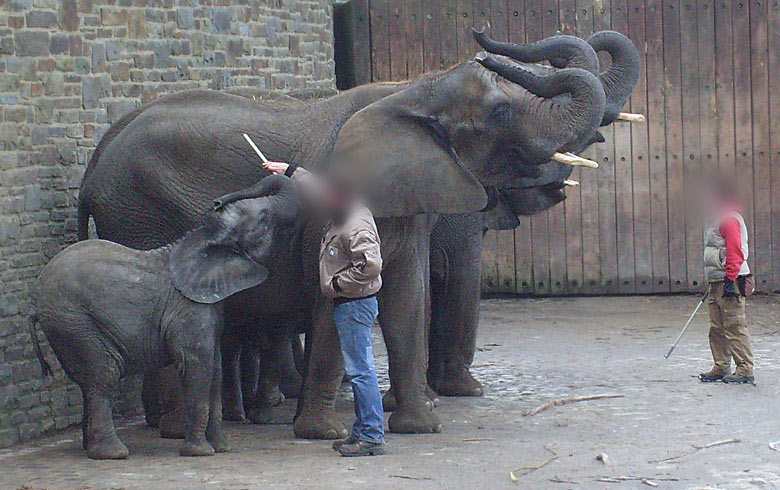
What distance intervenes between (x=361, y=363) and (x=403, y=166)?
1.28m

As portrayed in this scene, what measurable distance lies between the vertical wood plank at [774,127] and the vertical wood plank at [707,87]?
61cm

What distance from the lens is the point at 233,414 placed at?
32.3 ft

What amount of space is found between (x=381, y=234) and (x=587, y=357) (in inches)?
159

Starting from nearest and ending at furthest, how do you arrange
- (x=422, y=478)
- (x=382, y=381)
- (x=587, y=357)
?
1. (x=422, y=478)
2. (x=382, y=381)
3. (x=587, y=357)

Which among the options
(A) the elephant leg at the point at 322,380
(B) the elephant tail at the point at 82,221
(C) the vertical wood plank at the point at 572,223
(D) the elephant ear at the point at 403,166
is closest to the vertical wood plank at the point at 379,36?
(C) the vertical wood plank at the point at 572,223

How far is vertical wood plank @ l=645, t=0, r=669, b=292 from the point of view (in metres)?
15.6

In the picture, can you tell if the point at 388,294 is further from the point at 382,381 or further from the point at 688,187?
the point at 688,187

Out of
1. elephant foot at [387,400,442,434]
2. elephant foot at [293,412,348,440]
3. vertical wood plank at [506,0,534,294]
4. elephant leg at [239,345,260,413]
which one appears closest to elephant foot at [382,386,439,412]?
elephant foot at [387,400,442,434]

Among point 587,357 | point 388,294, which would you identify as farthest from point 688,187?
point 388,294

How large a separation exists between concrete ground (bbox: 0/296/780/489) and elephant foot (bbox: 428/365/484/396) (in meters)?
0.14

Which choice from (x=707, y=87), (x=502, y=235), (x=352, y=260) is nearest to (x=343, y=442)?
(x=352, y=260)

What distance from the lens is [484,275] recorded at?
15875mm

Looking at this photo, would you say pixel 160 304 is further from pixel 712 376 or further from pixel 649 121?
pixel 649 121

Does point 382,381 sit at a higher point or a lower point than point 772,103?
lower
